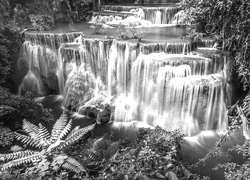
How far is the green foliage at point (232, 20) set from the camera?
7801 mm

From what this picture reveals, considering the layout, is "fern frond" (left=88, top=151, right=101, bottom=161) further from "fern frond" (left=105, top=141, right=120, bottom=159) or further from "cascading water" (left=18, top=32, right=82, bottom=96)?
"cascading water" (left=18, top=32, right=82, bottom=96)

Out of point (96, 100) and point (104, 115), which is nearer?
point (104, 115)

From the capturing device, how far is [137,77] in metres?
10.9

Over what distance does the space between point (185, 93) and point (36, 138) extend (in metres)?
6.72

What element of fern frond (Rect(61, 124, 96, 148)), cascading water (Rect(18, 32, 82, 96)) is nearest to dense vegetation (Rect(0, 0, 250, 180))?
fern frond (Rect(61, 124, 96, 148))

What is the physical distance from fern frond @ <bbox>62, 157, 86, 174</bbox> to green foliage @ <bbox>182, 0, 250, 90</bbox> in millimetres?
6726

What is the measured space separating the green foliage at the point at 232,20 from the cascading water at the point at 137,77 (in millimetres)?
922

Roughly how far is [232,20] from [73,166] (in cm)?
755

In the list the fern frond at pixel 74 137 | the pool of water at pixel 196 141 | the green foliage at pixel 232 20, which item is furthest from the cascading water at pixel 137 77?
the fern frond at pixel 74 137

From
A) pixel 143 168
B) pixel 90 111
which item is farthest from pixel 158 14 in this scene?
pixel 143 168

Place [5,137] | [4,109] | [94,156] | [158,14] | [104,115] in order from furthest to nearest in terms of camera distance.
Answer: [158,14], [104,115], [4,109], [5,137], [94,156]

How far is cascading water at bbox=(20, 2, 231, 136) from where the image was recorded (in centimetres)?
972

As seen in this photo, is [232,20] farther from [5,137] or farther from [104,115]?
[5,137]

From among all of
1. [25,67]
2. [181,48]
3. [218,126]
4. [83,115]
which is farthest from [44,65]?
[218,126]
